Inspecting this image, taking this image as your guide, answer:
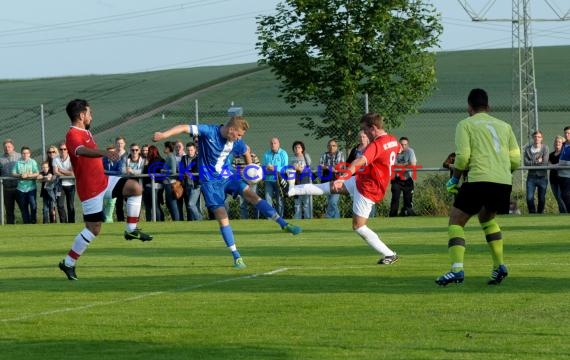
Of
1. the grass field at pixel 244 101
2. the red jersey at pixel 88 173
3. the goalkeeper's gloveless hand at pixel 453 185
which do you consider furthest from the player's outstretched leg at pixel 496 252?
the grass field at pixel 244 101

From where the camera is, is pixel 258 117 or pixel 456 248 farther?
pixel 258 117

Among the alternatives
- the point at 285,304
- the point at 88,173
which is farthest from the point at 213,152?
the point at 285,304

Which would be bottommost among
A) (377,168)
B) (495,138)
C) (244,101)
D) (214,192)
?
(214,192)

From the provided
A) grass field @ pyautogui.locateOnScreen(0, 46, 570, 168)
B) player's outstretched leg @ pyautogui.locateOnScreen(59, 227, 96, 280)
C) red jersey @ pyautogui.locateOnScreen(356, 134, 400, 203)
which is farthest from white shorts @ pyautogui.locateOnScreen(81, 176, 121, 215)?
grass field @ pyautogui.locateOnScreen(0, 46, 570, 168)

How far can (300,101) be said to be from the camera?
31.9 meters

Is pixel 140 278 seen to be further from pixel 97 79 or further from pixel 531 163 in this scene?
pixel 97 79

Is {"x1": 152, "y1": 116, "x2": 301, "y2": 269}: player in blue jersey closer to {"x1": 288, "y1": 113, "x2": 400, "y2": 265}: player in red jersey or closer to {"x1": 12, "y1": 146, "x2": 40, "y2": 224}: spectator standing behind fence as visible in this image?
{"x1": 288, "y1": 113, "x2": 400, "y2": 265}: player in red jersey

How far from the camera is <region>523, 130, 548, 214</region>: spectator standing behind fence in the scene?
27516mm

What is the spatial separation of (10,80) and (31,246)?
64.6 meters

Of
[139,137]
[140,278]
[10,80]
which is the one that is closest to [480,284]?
[140,278]

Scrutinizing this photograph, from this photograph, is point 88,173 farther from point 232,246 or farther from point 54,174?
point 54,174

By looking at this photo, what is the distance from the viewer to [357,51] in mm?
31422

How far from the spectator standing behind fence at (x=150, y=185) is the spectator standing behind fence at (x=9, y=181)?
3.15m

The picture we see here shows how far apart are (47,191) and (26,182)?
0.53m
